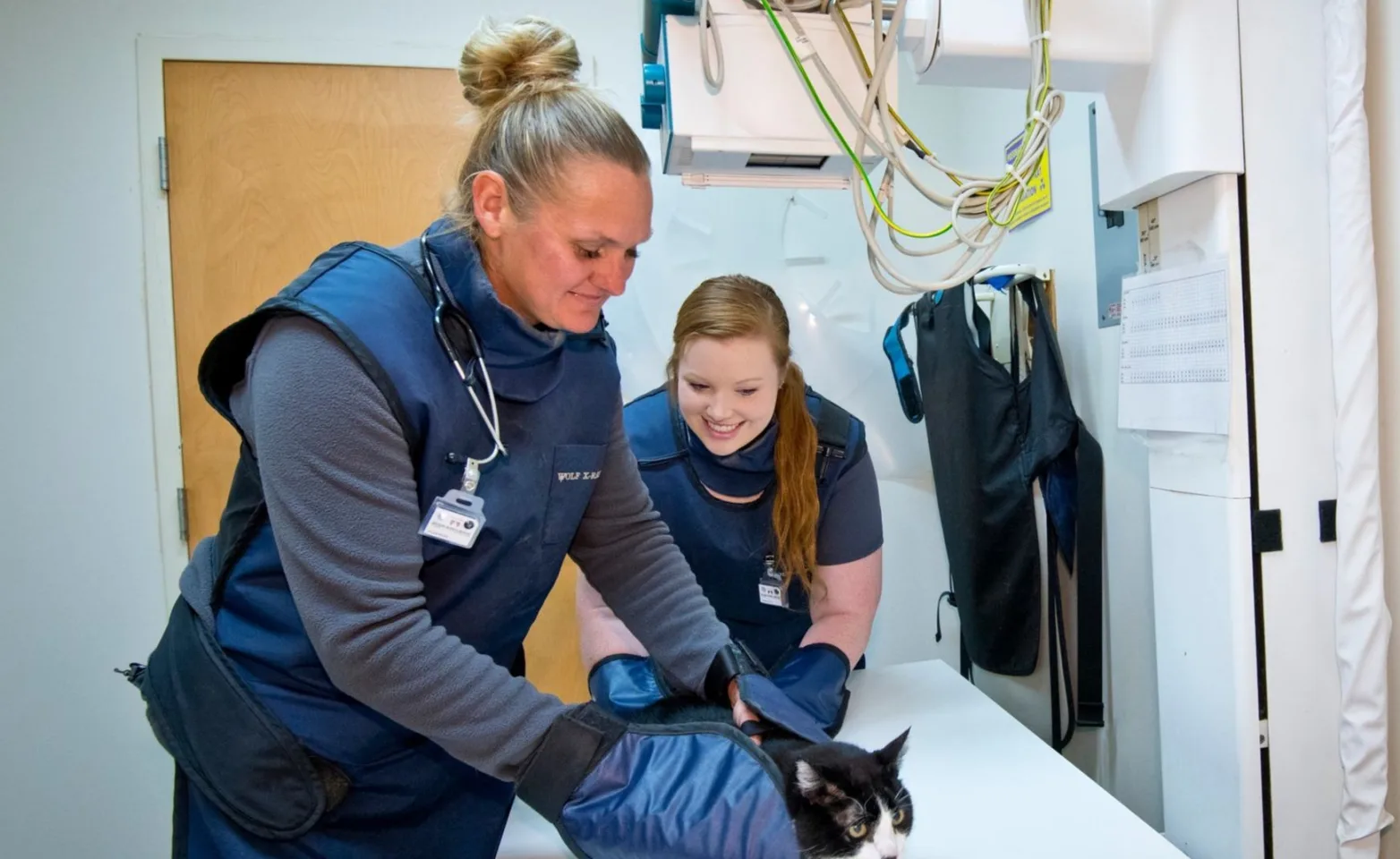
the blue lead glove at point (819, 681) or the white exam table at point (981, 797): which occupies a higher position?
the blue lead glove at point (819, 681)

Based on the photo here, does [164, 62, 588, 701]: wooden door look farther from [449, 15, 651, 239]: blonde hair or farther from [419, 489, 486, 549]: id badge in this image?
[419, 489, 486, 549]: id badge

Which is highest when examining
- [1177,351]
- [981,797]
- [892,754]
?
[1177,351]

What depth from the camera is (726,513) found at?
53.5 inches

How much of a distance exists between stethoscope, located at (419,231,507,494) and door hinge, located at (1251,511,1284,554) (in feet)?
2.89

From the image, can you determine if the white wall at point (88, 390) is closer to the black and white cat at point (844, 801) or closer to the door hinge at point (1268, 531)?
the door hinge at point (1268, 531)

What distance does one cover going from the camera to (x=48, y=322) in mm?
1788

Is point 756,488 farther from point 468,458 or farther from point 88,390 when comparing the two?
point 88,390

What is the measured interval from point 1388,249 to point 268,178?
2.14m

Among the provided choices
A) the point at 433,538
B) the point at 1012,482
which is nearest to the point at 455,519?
the point at 433,538

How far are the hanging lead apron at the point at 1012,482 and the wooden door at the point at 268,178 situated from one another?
1.28 metres

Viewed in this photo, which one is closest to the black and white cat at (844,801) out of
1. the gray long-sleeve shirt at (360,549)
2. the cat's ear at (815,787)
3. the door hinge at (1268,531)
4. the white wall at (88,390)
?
the cat's ear at (815,787)

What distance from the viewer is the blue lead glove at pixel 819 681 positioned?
45.7 inches

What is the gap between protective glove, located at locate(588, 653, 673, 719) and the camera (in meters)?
1.12

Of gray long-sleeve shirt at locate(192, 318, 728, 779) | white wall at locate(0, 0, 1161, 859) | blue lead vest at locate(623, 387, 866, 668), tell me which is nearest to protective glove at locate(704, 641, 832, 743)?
gray long-sleeve shirt at locate(192, 318, 728, 779)
